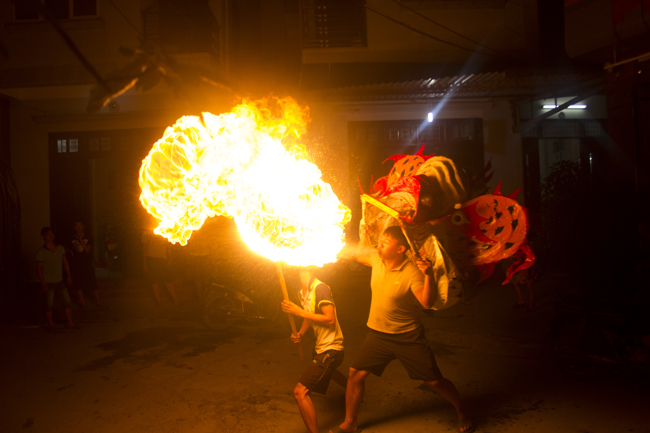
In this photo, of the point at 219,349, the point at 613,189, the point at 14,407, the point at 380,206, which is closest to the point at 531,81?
the point at 613,189

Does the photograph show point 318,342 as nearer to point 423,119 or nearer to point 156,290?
point 156,290

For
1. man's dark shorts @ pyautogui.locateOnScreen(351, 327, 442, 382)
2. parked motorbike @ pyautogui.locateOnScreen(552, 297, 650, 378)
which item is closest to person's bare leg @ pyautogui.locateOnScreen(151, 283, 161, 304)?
man's dark shorts @ pyautogui.locateOnScreen(351, 327, 442, 382)

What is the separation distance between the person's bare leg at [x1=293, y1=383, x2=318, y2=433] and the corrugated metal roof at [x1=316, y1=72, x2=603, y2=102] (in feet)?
24.6

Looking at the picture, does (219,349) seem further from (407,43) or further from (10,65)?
(10,65)

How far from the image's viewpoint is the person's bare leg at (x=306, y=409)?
11.8 feet

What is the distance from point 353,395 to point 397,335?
2.29 ft

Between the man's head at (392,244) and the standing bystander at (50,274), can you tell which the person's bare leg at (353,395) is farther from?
the standing bystander at (50,274)

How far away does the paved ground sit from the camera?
422 centimetres

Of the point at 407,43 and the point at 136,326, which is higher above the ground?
the point at 407,43

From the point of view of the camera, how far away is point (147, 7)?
36.6 ft

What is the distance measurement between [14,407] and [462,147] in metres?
10.6

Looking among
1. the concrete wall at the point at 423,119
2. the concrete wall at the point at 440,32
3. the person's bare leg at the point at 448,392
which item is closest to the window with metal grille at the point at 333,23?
the concrete wall at the point at 440,32

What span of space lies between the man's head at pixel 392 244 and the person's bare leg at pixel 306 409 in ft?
4.51

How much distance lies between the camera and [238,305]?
25.9 ft
